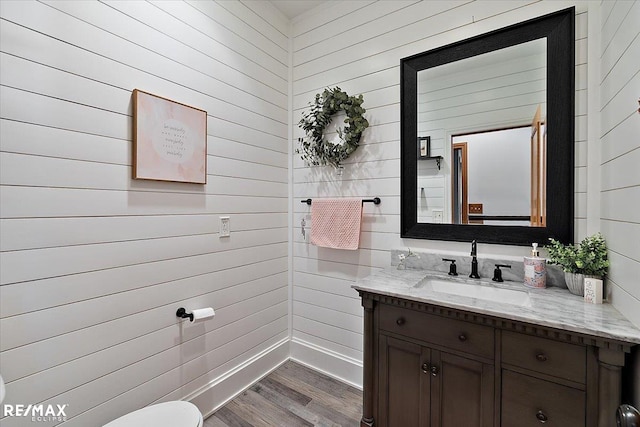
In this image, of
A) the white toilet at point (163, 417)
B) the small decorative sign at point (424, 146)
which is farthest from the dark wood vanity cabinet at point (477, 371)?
the small decorative sign at point (424, 146)

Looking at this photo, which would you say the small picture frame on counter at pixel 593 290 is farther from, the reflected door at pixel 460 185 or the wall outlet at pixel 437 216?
the wall outlet at pixel 437 216

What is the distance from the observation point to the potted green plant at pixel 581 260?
1.28 meters

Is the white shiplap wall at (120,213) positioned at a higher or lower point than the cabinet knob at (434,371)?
higher

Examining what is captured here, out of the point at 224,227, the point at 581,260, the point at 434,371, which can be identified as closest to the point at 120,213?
the point at 224,227

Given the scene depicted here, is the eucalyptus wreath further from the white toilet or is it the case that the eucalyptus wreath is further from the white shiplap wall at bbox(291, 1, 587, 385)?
the white toilet

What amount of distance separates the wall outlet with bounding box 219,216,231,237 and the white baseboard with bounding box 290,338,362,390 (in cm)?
117

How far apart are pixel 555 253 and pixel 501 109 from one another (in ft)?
2.78

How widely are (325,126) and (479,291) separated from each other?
61.0 inches

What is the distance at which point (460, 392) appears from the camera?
1.27 meters

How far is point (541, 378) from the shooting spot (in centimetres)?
109

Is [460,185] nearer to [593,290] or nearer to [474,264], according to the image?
[474,264]

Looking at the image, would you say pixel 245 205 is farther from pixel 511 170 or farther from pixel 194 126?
pixel 511 170

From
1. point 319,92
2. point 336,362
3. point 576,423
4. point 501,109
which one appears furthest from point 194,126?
point 576,423

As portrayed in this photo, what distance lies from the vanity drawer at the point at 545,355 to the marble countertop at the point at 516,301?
0.10m
